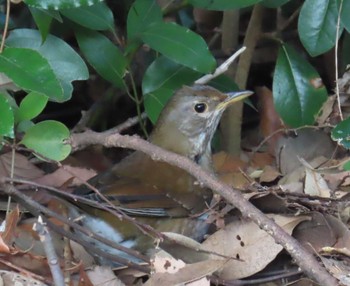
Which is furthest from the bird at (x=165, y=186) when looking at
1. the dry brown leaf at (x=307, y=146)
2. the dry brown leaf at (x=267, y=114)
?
the dry brown leaf at (x=267, y=114)

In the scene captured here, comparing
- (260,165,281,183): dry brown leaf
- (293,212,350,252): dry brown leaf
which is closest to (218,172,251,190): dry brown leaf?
(260,165,281,183): dry brown leaf

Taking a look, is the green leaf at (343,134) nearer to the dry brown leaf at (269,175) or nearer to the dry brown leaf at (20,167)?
the dry brown leaf at (269,175)

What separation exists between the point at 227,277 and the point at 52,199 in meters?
0.84

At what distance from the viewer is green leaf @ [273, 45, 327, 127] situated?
3896 millimetres

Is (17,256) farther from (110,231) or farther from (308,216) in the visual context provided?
(308,216)

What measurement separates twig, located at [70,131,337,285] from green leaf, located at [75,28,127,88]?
1.51ft

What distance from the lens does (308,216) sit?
10.8ft

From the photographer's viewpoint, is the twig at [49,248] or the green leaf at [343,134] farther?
the green leaf at [343,134]

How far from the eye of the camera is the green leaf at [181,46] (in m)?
3.59

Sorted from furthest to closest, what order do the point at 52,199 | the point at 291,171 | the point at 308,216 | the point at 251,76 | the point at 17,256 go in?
1. the point at 251,76
2. the point at 291,171
3. the point at 52,199
4. the point at 308,216
5. the point at 17,256

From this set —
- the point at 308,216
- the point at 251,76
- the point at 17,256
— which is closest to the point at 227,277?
the point at 308,216

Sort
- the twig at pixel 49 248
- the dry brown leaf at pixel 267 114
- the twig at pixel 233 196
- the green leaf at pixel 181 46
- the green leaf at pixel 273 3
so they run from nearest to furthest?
the twig at pixel 49 248 → the twig at pixel 233 196 → the green leaf at pixel 181 46 → the green leaf at pixel 273 3 → the dry brown leaf at pixel 267 114

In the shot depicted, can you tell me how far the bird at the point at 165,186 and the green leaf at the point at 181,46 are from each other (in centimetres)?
26

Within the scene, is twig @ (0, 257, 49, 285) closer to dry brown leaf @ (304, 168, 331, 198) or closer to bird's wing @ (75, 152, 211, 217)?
bird's wing @ (75, 152, 211, 217)
